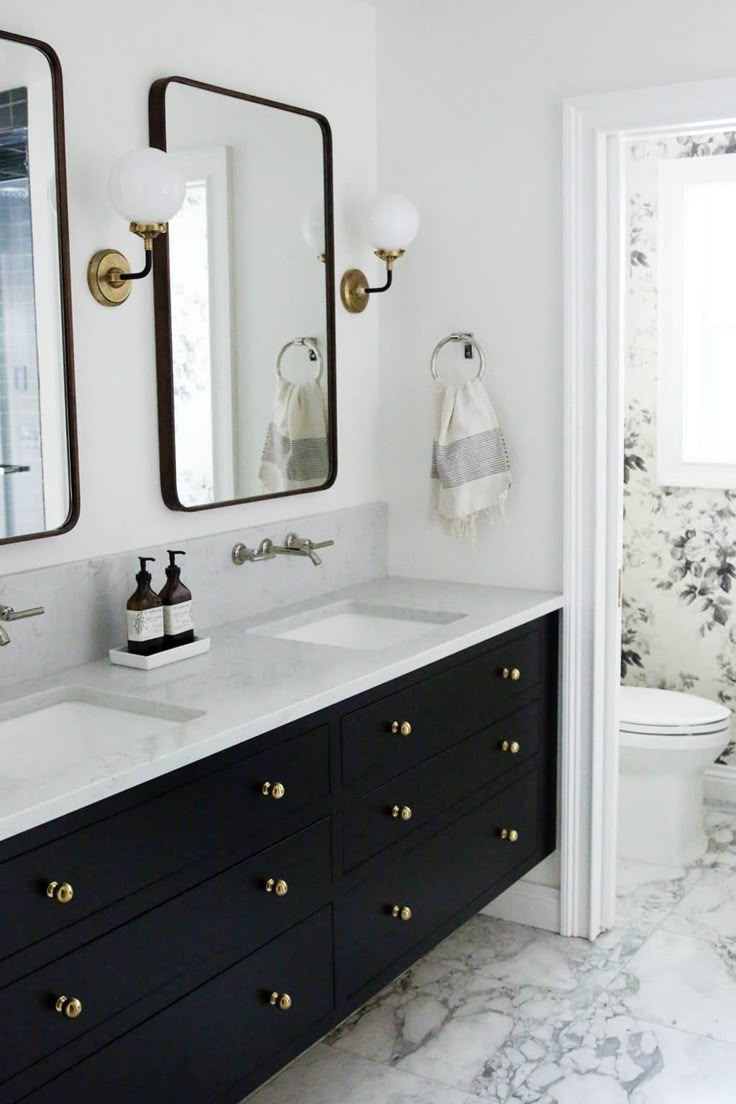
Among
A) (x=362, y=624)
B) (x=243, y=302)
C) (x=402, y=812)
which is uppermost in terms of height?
(x=243, y=302)

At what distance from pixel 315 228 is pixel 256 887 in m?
1.56

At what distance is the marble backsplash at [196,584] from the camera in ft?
7.24

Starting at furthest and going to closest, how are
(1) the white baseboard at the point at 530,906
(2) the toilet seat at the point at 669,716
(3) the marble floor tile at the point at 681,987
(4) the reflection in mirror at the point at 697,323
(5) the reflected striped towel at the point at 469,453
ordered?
(4) the reflection in mirror at the point at 697,323 → (2) the toilet seat at the point at 669,716 → (1) the white baseboard at the point at 530,906 → (5) the reflected striped towel at the point at 469,453 → (3) the marble floor tile at the point at 681,987

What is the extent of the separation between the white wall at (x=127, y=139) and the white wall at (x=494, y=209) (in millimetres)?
257

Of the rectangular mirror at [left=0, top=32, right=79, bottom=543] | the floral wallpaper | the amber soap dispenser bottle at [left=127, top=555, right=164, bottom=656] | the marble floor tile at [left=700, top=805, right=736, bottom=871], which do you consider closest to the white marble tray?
the amber soap dispenser bottle at [left=127, top=555, right=164, bottom=656]

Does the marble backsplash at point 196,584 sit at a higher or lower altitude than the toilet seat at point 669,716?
higher

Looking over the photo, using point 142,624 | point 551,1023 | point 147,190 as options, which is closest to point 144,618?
point 142,624

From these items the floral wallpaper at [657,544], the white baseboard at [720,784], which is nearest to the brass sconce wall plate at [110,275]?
the floral wallpaper at [657,544]

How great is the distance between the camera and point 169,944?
183cm

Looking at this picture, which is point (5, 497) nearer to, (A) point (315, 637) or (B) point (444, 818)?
(A) point (315, 637)

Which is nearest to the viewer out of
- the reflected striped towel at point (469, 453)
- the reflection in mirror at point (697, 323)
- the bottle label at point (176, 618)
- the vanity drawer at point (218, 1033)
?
the vanity drawer at point (218, 1033)

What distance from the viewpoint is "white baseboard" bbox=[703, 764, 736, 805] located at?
13.0 ft

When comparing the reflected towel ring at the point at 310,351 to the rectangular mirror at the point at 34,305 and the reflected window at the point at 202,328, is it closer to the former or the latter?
the reflected window at the point at 202,328

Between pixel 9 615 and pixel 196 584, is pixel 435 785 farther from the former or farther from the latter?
pixel 9 615
